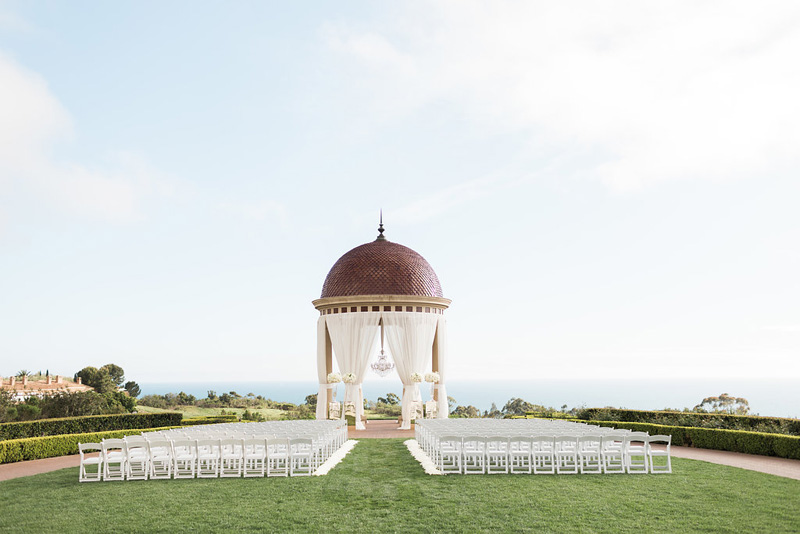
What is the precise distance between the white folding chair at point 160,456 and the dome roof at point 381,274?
1534 cm

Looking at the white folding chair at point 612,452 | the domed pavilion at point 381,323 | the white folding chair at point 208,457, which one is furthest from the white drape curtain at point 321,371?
the white folding chair at point 612,452

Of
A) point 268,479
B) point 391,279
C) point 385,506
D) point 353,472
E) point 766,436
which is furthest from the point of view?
point 391,279

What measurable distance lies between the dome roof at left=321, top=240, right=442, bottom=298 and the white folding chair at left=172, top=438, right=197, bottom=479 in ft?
48.2

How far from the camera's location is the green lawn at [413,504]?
8383mm

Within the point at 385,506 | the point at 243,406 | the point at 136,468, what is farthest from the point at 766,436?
the point at 243,406

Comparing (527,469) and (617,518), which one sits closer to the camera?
Answer: (617,518)

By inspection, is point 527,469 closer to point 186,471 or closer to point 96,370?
point 186,471

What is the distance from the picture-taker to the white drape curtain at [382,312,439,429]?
27.4 meters

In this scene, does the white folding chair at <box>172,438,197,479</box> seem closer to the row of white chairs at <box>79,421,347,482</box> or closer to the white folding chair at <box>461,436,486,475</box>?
the row of white chairs at <box>79,421,347,482</box>

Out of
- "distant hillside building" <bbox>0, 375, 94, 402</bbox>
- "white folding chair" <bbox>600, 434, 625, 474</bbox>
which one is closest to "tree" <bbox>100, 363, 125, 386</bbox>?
"distant hillside building" <bbox>0, 375, 94, 402</bbox>

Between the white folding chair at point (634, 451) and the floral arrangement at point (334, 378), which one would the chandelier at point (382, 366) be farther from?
the white folding chair at point (634, 451)

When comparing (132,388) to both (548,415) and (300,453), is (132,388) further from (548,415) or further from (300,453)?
(300,453)

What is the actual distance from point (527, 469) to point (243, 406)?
28.9m

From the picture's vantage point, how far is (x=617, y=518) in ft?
28.6
